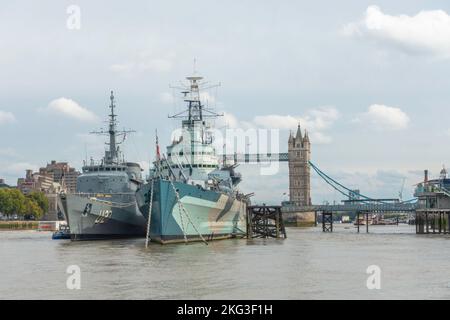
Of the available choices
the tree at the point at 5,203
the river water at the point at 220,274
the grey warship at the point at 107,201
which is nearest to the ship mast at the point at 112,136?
the grey warship at the point at 107,201

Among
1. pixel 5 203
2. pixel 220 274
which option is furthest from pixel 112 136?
pixel 5 203

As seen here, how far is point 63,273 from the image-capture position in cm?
3653

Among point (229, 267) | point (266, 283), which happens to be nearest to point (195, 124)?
point (229, 267)

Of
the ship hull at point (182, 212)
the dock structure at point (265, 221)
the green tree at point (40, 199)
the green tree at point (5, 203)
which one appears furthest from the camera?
the green tree at point (40, 199)

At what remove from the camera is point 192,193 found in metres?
56.6

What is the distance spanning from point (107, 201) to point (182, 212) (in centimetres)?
1532

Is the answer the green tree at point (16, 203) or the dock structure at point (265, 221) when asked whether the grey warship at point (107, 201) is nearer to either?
the dock structure at point (265, 221)

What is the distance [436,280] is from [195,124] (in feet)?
151

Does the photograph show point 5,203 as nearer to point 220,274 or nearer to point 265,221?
point 265,221

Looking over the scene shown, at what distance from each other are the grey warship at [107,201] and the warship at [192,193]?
16.1 feet

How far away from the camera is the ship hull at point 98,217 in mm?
64562

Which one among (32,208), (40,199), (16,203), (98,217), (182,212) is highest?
(40,199)

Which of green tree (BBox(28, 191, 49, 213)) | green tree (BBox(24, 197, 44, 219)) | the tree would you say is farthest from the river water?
green tree (BBox(28, 191, 49, 213))
